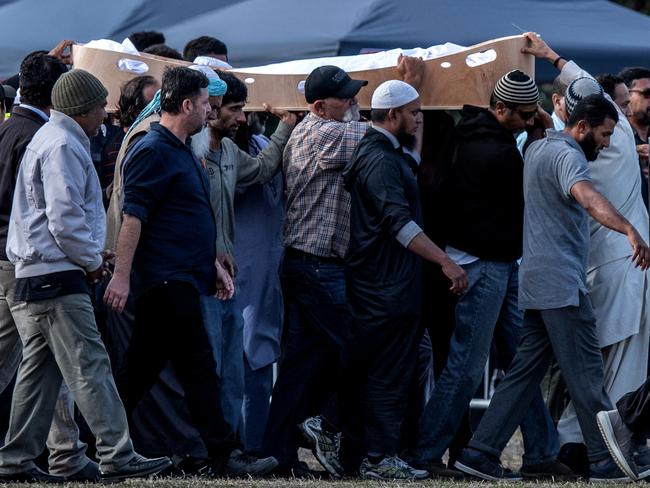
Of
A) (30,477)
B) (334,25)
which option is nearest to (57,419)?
(30,477)

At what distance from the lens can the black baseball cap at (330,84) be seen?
21.9ft

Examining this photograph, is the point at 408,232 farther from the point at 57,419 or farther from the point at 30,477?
the point at 30,477

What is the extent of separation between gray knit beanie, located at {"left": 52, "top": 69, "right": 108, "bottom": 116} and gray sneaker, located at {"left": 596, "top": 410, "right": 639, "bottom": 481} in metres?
2.69

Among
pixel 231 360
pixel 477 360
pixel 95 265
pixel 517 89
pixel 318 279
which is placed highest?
pixel 517 89

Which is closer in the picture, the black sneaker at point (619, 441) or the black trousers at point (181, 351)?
the black trousers at point (181, 351)

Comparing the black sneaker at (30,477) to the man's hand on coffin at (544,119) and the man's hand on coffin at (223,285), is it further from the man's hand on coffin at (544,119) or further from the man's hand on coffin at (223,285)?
the man's hand on coffin at (544,119)

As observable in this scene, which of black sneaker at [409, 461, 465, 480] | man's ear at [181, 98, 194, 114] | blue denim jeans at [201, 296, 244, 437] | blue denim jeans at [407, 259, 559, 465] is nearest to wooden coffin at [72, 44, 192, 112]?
man's ear at [181, 98, 194, 114]

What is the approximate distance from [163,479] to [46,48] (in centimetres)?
483

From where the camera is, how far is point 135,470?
584 centimetres

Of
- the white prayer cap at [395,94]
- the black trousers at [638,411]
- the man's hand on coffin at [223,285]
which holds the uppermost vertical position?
the white prayer cap at [395,94]

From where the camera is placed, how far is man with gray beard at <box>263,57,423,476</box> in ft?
22.5

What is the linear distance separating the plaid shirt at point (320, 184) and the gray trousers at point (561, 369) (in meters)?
1.03

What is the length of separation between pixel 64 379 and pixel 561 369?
2.30m

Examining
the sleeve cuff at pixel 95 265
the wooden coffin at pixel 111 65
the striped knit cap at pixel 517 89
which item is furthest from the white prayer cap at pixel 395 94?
the sleeve cuff at pixel 95 265
